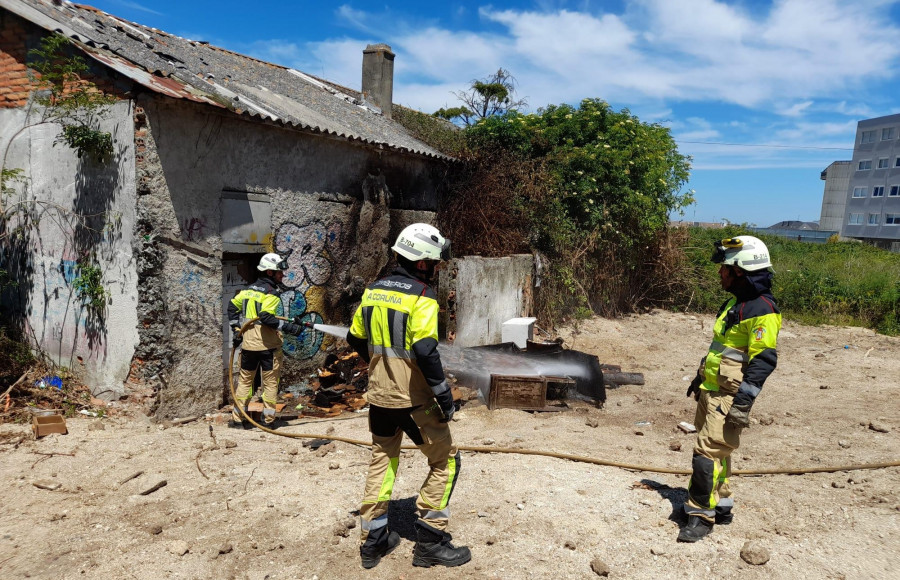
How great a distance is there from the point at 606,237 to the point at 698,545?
1140 centimetres

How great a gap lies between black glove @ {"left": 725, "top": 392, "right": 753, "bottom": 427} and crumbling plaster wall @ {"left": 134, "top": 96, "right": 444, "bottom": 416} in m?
6.22

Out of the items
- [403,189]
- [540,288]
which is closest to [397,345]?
[403,189]

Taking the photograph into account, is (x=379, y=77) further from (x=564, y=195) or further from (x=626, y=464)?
(x=626, y=464)

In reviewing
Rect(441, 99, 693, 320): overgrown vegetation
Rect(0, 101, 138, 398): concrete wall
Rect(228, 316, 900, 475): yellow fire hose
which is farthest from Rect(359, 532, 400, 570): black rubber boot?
Rect(441, 99, 693, 320): overgrown vegetation

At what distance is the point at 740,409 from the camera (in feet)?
13.6

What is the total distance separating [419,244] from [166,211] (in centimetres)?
443

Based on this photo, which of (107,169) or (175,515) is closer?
(175,515)

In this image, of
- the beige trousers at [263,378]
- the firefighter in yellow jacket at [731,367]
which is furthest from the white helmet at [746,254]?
the beige trousers at [263,378]

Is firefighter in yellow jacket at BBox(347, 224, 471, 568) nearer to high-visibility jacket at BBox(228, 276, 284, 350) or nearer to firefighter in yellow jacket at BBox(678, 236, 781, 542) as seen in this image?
firefighter in yellow jacket at BBox(678, 236, 781, 542)

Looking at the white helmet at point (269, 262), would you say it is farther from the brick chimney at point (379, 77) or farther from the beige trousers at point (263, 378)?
the brick chimney at point (379, 77)

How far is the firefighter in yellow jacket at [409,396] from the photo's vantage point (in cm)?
381

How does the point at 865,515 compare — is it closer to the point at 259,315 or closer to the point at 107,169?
the point at 259,315

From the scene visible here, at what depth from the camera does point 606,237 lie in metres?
14.9

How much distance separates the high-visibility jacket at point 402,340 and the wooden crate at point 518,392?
13.3 feet
